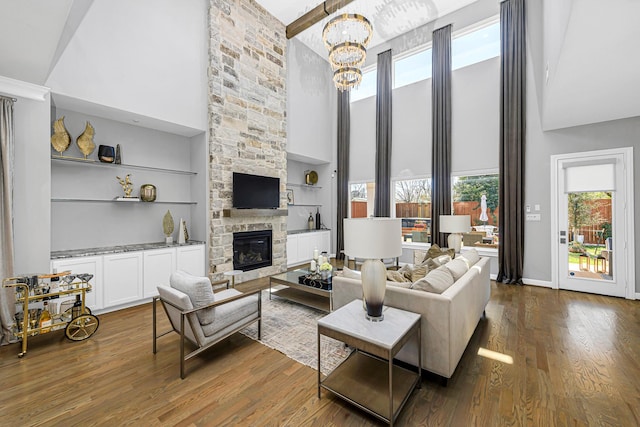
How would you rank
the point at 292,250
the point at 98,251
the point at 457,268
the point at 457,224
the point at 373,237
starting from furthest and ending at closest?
the point at 292,250
the point at 457,224
the point at 98,251
the point at 457,268
the point at 373,237

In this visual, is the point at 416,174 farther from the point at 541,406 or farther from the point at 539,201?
the point at 541,406

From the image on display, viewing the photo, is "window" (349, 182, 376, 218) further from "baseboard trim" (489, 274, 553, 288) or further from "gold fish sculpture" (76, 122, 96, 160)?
"gold fish sculpture" (76, 122, 96, 160)

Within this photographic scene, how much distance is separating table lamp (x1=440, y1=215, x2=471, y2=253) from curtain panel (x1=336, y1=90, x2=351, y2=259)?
11.0 ft

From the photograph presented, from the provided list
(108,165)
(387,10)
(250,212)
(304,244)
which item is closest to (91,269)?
(108,165)

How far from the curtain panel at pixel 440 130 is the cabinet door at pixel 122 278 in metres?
5.54

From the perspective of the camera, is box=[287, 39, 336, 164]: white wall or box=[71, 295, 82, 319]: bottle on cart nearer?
box=[71, 295, 82, 319]: bottle on cart

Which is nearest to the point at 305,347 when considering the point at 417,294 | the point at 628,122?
the point at 417,294

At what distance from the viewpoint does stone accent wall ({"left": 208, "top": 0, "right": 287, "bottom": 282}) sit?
464 cm

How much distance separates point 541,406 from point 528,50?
5649 millimetres

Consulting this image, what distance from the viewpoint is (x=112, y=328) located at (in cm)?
308

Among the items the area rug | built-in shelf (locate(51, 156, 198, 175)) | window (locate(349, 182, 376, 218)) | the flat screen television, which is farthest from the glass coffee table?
window (locate(349, 182, 376, 218))

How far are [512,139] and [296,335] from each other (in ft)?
16.7

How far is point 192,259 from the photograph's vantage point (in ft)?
14.5

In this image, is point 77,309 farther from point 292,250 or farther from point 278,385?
point 292,250
